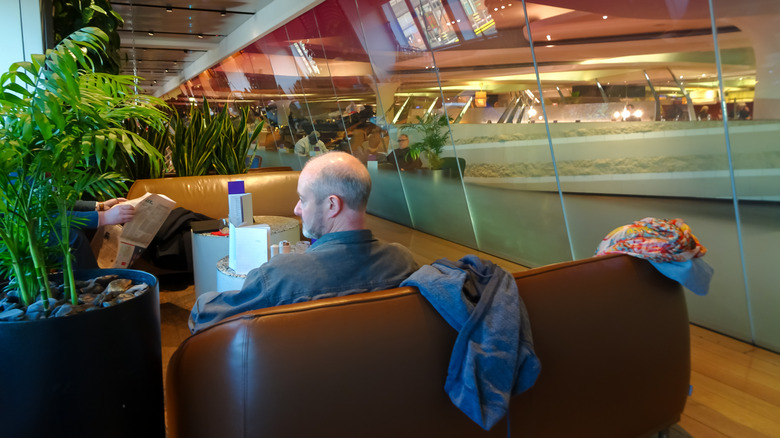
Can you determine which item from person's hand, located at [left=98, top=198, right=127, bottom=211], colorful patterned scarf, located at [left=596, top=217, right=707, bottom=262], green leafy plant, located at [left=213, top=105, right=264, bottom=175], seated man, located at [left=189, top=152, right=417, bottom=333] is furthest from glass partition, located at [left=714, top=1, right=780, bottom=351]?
green leafy plant, located at [left=213, top=105, right=264, bottom=175]

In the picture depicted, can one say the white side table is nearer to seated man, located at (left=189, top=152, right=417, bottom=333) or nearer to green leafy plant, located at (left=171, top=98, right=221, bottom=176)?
seated man, located at (left=189, top=152, right=417, bottom=333)

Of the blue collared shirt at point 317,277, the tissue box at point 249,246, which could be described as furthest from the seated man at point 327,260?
the tissue box at point 249,246

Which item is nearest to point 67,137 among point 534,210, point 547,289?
point 547,289

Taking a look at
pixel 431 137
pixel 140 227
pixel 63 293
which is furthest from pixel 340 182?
pixel 431 137

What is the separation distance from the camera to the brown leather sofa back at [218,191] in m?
4.05

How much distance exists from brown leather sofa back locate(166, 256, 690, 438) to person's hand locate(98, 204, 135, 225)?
167 cm

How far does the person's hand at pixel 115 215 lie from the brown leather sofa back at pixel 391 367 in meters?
1.67

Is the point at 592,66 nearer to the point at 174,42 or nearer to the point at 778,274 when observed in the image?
the point at 778,274

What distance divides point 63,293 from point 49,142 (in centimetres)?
48

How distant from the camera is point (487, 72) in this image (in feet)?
15.5

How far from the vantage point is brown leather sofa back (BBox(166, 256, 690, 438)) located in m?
1.22

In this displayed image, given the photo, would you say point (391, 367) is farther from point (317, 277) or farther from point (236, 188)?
point (236, 188)

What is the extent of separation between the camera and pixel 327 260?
1.46 metres

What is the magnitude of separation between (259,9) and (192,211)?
221 inches
